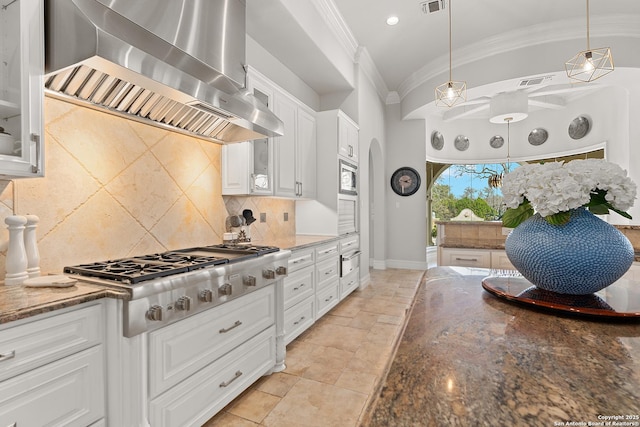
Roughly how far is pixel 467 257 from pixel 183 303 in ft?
6.96

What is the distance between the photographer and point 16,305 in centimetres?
109

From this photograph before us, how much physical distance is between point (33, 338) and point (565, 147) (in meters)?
8.67

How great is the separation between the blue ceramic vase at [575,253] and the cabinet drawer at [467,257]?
5.31 ft

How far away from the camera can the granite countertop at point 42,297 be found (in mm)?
1048

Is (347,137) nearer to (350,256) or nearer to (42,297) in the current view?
(350,256)

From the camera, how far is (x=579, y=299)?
0.94 m

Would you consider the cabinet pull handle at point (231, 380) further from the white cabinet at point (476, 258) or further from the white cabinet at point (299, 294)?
the white cabinet at point (476, 258)

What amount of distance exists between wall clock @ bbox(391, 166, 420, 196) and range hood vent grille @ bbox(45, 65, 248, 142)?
4.48m

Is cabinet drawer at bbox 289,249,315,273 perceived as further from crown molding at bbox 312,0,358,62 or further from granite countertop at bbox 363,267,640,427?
crown molding at bbox 312,0,358,62

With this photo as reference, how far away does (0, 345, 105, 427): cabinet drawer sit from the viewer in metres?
1.05

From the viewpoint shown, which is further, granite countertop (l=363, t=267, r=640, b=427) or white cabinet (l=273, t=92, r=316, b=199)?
white cabinet (l=273, t=92, r=316, b=199)

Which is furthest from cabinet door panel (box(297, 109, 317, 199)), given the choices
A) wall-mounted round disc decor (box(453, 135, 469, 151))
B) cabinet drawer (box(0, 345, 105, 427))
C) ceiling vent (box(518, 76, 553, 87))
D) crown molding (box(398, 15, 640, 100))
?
wall-mounted round disc decor (box(453, 135, 469, 151))

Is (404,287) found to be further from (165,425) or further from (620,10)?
(620,10)

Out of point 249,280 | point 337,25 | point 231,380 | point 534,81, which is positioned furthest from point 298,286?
point 534,81
